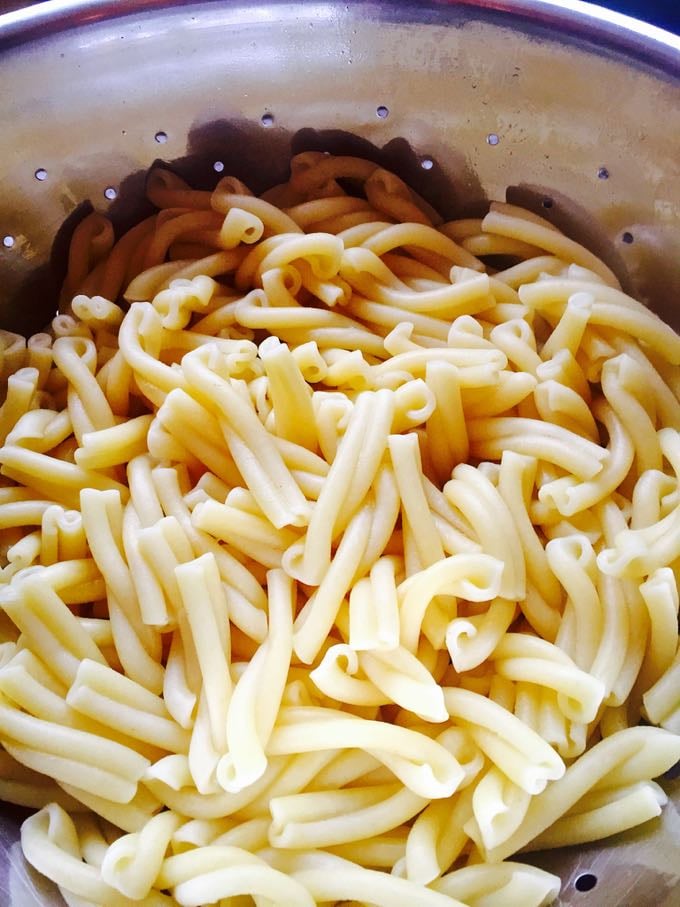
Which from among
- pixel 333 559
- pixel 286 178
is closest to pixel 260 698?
pixel 333 559

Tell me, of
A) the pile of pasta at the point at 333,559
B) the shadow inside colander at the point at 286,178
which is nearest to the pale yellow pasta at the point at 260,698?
the pile of pasta at the point at 333,559

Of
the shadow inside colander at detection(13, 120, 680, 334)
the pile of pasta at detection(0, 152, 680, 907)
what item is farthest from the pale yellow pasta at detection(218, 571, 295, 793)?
the shadow inside colander at detection(13, 120, 680, 334)

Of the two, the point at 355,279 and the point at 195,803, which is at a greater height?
the point at 355,279

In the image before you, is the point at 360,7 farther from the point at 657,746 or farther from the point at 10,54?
the point at 657,746

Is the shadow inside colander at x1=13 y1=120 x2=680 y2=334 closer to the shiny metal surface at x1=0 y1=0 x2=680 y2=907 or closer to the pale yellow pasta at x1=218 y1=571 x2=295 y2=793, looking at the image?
the shiny metal surface at x1=0 y1=0 x2=680 y2=907

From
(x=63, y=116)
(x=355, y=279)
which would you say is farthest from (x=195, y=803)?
(x=63, y=116)

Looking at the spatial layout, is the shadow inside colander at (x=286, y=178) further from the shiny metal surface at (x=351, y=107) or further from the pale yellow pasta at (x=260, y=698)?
the pale yellow pasta at (x=260, y=698)

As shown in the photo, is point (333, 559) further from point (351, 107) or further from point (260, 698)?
point (351, 107)
